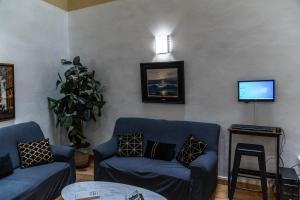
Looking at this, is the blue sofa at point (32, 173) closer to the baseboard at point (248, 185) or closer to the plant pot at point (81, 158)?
the plant pot at point (81, 158)

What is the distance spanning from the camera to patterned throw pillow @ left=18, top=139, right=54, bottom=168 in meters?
2.72

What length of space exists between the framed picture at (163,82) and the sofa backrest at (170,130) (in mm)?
382

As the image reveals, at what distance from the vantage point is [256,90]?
2.67 metres

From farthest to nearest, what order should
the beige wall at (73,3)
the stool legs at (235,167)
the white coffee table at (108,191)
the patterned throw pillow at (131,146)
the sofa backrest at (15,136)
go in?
the beige wall at (73,3) < the patterned throw pillow at (131,146) < the sofa backrest at (15,136) < the stool legs at (235,167) < the white coffee table at (108,191)

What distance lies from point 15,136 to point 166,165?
2032mm

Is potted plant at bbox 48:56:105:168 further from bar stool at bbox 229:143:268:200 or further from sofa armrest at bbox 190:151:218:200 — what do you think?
bar stool at bbox 229:143:268:200

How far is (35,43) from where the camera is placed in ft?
11.4

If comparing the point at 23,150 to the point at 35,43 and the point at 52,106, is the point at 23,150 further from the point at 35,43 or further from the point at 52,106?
the point at 35,43

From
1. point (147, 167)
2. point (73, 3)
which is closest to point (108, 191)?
point (147, 167)

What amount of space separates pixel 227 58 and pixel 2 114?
A: 3.18m

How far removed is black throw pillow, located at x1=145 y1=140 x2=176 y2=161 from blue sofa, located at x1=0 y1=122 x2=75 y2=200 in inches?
42.3

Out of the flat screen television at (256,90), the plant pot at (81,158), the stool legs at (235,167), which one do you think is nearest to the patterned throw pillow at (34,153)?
the plant pot at (81,158)

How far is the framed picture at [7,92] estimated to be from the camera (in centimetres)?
293

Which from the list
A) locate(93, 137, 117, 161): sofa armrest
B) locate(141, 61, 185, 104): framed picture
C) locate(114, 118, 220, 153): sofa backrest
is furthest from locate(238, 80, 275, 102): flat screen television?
locate(93, 137, 117, 161): sofa armrest
